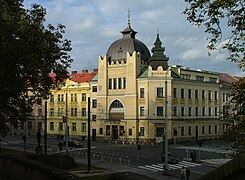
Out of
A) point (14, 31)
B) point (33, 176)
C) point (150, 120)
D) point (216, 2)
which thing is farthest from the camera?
point (150, 120)

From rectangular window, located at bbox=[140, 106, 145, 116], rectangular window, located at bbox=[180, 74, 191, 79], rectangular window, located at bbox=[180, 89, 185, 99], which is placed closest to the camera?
rectangular window, located at bbox=[140, 106, 145, 116]

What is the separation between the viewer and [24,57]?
21.2 metres

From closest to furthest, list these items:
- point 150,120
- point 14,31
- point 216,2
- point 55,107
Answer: point 216,2 → point 14,31 → point 150,120 → point 55,107

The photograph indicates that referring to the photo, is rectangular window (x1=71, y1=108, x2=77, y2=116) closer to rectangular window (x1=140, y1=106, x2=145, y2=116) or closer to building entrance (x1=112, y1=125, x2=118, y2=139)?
building entrance (x1=112, y1=125, x2=118, y2=139)

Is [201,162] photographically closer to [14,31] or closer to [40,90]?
[40,90]

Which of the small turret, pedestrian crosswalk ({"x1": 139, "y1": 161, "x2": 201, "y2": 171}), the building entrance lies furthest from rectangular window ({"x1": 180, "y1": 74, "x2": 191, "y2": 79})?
pedestrian crosswalk ({"x1": 139, "y1": 161, "x2": 201, "y2": 171})

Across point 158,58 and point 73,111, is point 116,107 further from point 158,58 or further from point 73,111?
point 73,111

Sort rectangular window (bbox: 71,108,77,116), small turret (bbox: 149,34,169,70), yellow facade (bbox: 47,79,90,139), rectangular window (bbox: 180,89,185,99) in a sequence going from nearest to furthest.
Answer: small turret (bbox: 149,34,169,70) → rectangular window (bbox: 180,89,185,99) → yellow facade (bbox: 47,79,90,139) → rectangular window (bbox: 71,108,77,116)

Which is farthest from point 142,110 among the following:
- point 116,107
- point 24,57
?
point 24,57

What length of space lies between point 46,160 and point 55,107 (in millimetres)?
52596

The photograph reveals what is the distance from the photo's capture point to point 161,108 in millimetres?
68500

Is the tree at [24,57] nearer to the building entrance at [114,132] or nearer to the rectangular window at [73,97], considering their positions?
A: the building entrance at [114,132]

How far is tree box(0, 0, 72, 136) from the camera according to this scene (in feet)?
66.1

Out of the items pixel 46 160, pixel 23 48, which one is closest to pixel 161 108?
pixel 46 160
